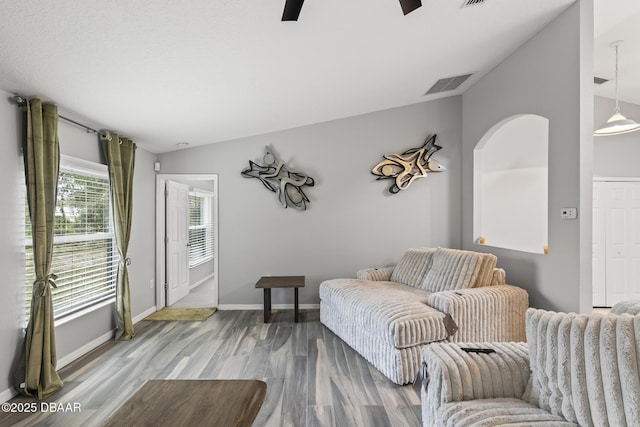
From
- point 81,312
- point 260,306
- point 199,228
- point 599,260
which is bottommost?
point 260,306

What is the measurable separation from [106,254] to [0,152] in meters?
1.47

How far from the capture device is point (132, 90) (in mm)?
2482

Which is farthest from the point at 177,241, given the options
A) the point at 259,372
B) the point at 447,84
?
the point at 447,84

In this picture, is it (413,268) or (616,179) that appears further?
(616,179)

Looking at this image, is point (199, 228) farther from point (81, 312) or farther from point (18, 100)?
point (18, 100)

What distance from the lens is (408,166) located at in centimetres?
425

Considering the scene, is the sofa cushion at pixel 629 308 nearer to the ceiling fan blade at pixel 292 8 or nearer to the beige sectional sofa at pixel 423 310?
the beige sectional sofa at pixel 423 310

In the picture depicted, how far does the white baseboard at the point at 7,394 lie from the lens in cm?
215

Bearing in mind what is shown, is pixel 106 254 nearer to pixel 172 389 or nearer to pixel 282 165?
pixel 282 165

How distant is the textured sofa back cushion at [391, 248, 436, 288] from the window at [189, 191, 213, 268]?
386 centimetres

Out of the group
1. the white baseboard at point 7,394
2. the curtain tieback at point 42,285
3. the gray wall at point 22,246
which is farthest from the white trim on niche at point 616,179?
the white baseboard at point 7,394

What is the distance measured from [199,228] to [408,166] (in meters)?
4.25

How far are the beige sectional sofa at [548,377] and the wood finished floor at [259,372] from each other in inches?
28.1

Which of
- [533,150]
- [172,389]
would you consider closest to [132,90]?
[172,389]
